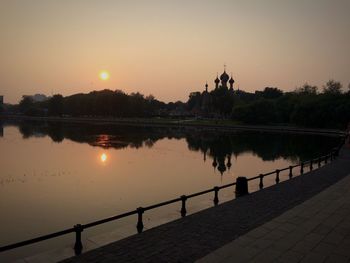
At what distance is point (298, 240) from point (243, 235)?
5.64ft

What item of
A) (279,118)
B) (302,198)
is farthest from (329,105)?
(302,198)

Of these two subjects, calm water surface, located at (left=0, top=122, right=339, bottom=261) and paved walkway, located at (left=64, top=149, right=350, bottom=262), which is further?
calm water surface, located at (left=0, top=122, right=339, bottom=261)

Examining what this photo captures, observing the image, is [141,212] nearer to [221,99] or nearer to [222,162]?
[222,162]

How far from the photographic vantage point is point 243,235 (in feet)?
37.5

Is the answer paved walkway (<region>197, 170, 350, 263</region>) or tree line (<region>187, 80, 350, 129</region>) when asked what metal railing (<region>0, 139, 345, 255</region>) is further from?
tree line (<region>187, 80, 350, 129</region>)

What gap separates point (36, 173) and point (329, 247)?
23.2m

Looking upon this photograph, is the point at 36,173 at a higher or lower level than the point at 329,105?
lower

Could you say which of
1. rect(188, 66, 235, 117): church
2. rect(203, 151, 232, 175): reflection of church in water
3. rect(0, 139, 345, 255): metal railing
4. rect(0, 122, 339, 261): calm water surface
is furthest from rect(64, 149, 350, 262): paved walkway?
rect(188, 66, 235, 117): church

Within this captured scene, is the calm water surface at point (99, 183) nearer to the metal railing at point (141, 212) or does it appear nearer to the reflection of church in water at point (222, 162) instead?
the reflection of church in water at point (222, 162)

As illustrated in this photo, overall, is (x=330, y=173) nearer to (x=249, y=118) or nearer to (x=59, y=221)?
(x=59, y=221)

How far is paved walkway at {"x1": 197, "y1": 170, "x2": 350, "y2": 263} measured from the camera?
9.53 metres

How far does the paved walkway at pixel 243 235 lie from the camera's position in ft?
32.0

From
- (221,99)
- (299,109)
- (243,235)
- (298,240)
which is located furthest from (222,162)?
(221,99)

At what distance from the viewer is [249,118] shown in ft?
362
